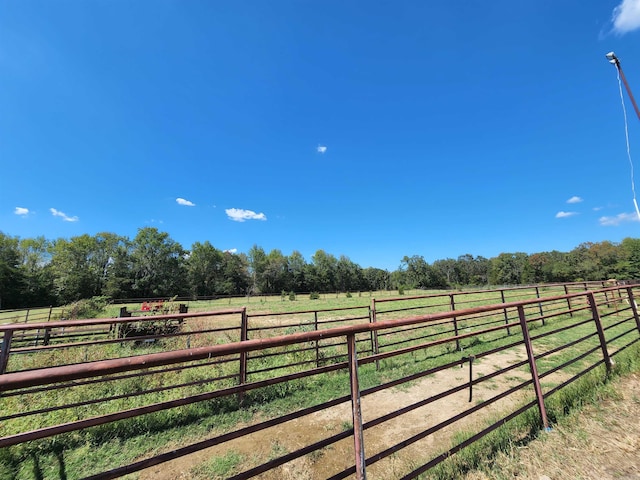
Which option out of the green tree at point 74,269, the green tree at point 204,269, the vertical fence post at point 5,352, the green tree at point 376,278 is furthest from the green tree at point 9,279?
the green tree at point 376,278

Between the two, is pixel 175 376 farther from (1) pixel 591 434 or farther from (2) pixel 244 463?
(1) pixel 591 434

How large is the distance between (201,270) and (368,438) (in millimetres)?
58093

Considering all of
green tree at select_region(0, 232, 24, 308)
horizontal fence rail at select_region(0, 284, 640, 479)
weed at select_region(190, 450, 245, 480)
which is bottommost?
weed at select_region(190, 450, 245, 480)

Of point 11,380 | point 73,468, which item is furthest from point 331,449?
point 11,380

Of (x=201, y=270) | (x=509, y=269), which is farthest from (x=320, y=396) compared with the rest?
(x=509, y=269)

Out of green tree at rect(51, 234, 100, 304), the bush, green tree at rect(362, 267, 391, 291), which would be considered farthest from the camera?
green tree at rect(362, 267, 391, 291)

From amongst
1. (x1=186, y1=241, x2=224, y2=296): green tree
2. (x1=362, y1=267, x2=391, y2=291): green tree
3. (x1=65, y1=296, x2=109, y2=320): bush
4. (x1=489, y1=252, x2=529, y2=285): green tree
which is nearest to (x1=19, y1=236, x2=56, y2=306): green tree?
(x1=186, y1=241, x2=224, y2=296): green tree

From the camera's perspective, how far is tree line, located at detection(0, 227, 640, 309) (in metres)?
38.5

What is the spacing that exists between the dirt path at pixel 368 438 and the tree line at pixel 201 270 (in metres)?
36.2

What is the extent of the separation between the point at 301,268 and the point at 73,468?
209ft

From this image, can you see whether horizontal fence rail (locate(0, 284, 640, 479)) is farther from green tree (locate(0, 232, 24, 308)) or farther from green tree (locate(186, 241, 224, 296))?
green tree (locate(186, 241, 224, 296))

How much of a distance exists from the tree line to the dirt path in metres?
36.2

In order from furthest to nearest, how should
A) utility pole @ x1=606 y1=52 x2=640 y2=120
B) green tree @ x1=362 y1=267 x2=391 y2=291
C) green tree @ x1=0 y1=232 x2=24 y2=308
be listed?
green tree @ x1=362 y1=267 x2=391 y2=291
green tree @ x1=0 y1=232 x2=24 y2=308
utility pole @ x1=606 y1=52 x2=640 y2=120

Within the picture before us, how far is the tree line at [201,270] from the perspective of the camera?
38.5 metres
